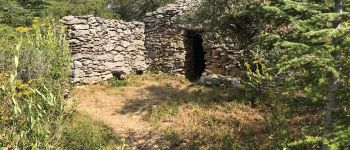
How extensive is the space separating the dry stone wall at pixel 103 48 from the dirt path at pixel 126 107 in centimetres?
67

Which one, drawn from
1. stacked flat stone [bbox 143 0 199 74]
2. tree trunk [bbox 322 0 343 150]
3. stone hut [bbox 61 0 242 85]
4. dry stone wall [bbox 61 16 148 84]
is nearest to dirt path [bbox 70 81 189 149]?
dry stone wall [bbox 61 16 148 84]

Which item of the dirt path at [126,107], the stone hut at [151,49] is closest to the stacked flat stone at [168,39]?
the stone hut at [151,49]

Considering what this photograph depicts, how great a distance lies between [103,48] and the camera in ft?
44.6

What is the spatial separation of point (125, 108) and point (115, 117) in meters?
0.78

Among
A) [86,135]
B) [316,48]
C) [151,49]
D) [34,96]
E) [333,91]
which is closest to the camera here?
[316,48]

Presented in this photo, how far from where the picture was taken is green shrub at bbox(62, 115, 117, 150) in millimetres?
7488

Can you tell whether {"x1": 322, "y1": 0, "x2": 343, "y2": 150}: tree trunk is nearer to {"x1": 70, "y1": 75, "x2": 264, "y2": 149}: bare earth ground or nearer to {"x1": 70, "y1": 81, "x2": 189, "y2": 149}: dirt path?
{"x1": 70, "y1": 75, "x2": 264, "y2": 149}: bare earth ground

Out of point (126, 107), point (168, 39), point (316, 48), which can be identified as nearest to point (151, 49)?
point (168, 39)

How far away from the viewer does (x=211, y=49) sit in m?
13.6

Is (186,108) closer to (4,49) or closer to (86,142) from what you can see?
(86,142)

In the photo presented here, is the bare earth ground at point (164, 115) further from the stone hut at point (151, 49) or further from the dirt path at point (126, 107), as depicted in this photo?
the stone hut at point (151, 49)

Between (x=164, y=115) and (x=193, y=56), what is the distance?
5.85 meters

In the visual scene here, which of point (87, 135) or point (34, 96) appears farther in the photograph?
point (87, 135)

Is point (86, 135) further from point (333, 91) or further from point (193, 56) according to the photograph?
point (193, 56)
